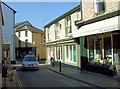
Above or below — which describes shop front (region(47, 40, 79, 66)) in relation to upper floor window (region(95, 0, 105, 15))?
below

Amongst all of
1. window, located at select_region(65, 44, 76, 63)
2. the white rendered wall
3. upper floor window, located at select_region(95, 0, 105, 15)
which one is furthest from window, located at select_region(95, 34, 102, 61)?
the white rendered wall

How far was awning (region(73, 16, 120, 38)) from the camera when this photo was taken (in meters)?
18.3

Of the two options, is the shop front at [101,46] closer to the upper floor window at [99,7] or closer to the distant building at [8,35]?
the upper floor window at [99,7]

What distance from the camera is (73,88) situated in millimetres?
16328

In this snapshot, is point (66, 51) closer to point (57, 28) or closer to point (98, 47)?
point (57, 28)

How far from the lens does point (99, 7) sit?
73.7ft

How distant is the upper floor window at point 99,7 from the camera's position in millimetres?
21922

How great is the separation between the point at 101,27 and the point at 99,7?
2.70m

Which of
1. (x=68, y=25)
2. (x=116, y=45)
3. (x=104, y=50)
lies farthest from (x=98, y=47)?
(x=68, y=25)

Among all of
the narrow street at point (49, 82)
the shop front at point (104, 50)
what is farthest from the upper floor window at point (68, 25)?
the narrow street at point (49, 82)

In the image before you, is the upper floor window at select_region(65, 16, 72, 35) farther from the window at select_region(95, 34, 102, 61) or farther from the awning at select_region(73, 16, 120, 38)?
the window at select_region(95, 34, 102, 61)

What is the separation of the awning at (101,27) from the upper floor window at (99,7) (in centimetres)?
96

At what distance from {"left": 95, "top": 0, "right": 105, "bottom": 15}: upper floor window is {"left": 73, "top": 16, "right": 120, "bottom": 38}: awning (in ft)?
3.14

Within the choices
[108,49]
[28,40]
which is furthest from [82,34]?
[28,40]
